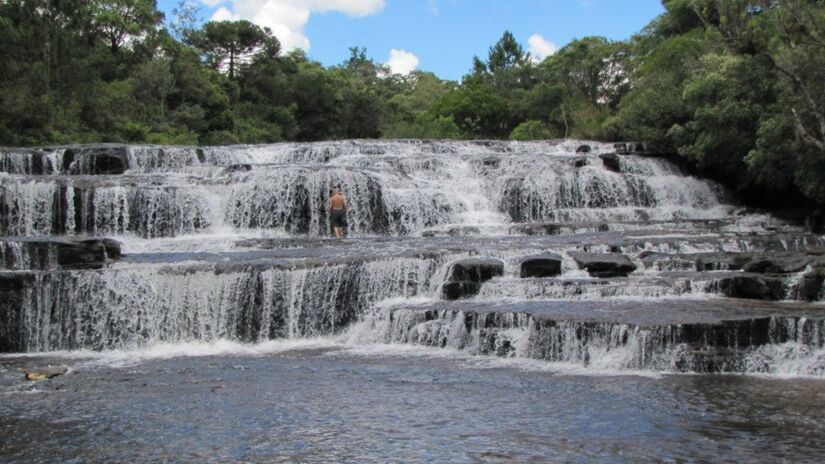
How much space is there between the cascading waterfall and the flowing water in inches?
1.7

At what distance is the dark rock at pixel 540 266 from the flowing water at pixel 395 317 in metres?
0.15

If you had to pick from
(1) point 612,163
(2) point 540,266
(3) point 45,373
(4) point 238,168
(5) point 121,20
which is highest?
(5) point 121,20

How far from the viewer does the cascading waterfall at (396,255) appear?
36.4ft

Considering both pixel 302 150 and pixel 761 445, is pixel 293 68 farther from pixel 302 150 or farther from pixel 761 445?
pixel 761 445

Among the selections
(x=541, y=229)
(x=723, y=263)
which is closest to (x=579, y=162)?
(x=541, y=229)

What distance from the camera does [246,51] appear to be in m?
52.2

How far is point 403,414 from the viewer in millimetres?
7875

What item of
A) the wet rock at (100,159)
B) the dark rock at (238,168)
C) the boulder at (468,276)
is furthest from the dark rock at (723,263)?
the wet rock at (100,159)

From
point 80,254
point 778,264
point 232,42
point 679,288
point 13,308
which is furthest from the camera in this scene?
point 232,42

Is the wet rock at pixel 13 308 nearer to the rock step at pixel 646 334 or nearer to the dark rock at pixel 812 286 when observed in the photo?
the rock step at pixel 646 334

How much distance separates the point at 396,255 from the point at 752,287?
20.1ft

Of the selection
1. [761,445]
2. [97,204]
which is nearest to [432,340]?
[761,445]

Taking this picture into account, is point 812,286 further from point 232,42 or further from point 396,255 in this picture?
point 232,42

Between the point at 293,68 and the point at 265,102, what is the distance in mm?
3354
